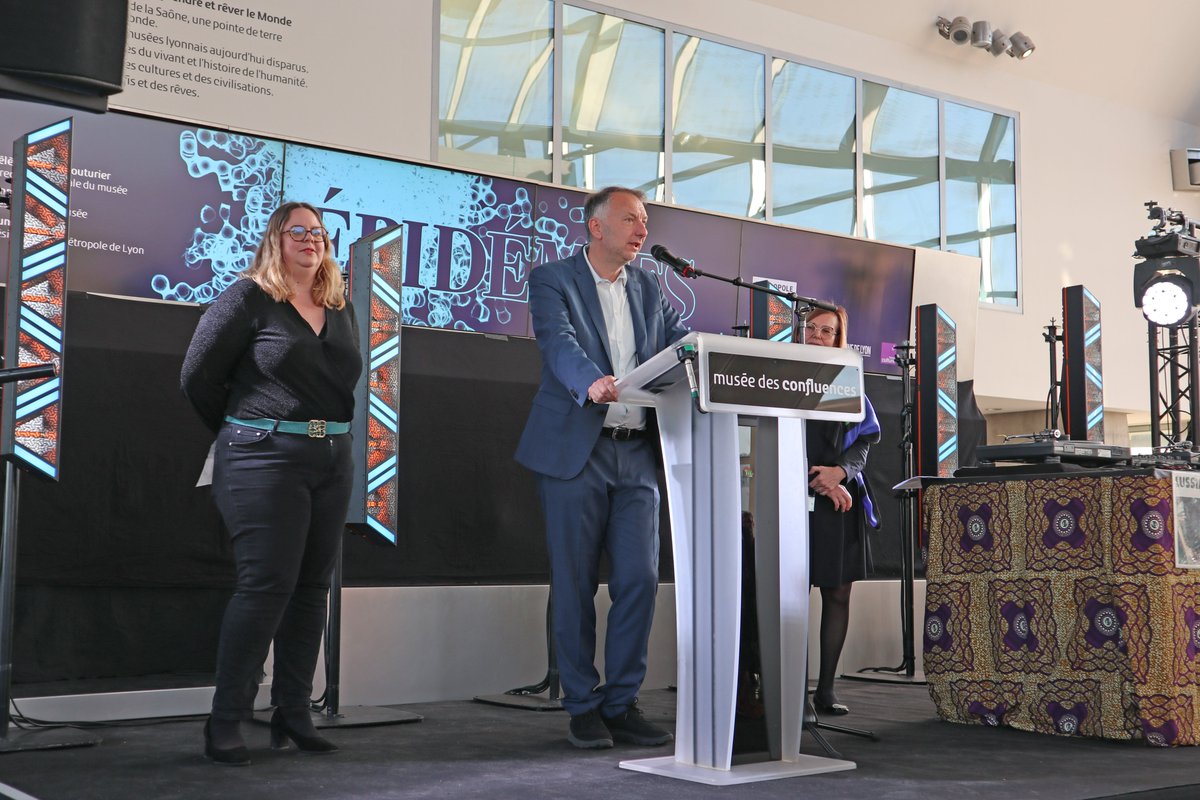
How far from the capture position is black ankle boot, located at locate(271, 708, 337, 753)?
2900 millimetres

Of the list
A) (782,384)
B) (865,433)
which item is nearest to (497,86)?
(865,433)

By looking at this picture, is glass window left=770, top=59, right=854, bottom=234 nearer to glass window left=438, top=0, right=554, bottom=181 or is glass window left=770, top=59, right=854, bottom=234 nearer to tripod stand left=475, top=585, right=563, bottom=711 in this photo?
glass window left=438, top=0, right=554, bottom=181

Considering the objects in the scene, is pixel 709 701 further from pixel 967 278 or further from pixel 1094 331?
pixel 967 278

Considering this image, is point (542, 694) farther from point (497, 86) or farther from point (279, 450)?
point (497, 86)

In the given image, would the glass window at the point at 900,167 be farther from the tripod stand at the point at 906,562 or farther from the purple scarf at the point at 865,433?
the purple scarf at the point at 865,433

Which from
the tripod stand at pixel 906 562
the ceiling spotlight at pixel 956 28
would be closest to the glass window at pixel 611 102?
the ceiling spotlight at pixel 956 28

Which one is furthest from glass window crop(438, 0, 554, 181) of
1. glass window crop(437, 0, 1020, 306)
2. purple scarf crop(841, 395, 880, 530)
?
purple scarf crop(841, 395, 880, 530)

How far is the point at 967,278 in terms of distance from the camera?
6852 mm

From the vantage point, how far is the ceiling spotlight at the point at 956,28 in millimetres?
8688

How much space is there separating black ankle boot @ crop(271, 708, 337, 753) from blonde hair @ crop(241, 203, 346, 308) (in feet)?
3.39

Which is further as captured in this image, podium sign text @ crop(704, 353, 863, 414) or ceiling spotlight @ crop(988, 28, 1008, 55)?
ceiling spotlight @ crop(988, 28, 1008, 55)

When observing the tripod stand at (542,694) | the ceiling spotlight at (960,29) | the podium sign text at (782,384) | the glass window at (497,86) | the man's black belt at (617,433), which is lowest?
the tripod stand at (542,694)

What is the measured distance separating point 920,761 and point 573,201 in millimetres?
3259

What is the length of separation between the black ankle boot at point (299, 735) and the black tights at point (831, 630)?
A: 1702 mm
